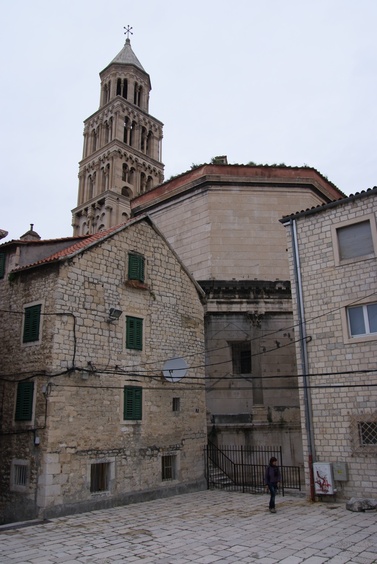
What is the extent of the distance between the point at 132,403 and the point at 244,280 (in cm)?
855

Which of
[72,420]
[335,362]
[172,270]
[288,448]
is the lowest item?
[288,448]

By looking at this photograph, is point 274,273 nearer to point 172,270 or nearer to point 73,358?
point 172,270

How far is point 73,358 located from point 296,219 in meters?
8.84

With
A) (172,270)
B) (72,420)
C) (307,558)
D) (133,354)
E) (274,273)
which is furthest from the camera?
(274,273)

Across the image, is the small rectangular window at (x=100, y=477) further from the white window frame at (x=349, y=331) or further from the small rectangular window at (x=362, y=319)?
the small rectangular window at (x=362, y=319)

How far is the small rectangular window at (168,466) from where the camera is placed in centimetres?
1603

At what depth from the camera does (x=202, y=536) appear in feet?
33.4

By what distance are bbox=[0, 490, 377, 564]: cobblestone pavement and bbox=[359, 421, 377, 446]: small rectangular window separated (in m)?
1.86

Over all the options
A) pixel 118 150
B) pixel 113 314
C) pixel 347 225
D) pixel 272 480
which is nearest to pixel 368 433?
pixel 272 480

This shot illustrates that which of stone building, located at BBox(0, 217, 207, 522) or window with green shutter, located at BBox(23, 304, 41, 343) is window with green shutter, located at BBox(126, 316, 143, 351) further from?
window with green shutter, located at BBox(23, 304, 41, 343)

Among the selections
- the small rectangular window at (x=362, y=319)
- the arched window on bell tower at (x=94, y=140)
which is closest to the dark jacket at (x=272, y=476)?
the small rectangular window at (x=362, y=319)

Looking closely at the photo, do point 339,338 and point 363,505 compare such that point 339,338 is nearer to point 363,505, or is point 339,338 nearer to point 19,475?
point 363,505

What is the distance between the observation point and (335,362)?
13.9m

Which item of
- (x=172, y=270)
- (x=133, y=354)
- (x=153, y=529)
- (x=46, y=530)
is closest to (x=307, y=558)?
(x=153, y=529)
